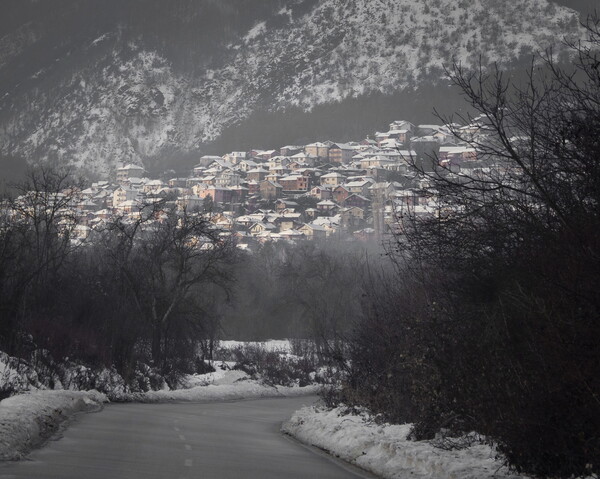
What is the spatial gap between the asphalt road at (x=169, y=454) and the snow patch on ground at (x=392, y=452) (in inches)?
16.5

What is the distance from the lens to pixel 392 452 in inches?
590

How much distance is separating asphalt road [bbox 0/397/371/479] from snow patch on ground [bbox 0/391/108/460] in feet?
1.01

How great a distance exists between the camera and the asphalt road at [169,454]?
509 inches

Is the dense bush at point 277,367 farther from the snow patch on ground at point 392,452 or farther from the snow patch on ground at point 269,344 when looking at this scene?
the snow patch on ground at point 392,452

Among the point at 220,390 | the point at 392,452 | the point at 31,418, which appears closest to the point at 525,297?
the point at 392,452

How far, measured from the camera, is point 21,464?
13.0 m

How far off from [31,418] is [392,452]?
23.9 ft

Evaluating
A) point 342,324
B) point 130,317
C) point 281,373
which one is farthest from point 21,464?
point 342,324

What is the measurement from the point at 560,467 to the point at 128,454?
6759mm

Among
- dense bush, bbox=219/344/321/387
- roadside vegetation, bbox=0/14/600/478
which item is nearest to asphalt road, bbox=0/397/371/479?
roadside vegetation, bbox=0/14/600/478

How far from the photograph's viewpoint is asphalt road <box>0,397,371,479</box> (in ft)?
42.4

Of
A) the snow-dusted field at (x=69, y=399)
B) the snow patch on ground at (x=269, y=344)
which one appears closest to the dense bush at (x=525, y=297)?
the snow-dusted field at (x=69, y=399)

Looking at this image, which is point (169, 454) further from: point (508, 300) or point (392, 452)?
point (508, 300)

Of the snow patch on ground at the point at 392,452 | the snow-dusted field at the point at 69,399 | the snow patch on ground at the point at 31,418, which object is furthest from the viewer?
the snow-dusted field at the point at 69,399
